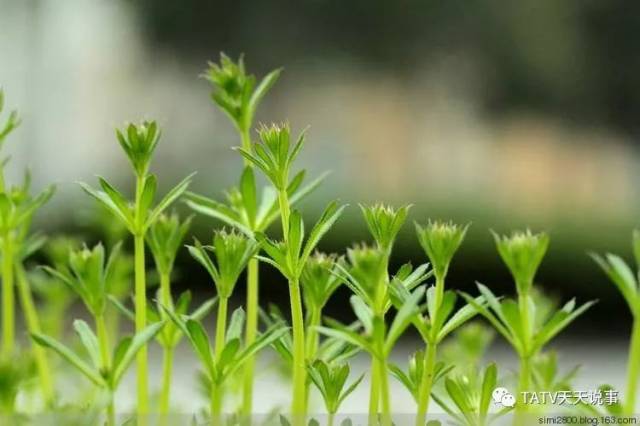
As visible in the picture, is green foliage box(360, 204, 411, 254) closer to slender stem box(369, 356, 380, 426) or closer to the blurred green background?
slender stem box(369, 356, 380, 426)

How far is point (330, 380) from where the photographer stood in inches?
11.6

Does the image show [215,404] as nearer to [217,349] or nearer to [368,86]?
[217,349]

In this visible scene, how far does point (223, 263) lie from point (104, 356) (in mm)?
46

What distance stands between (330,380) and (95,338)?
0.08 m

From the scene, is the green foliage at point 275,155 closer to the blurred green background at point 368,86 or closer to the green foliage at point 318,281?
the green foliage at point 318,281

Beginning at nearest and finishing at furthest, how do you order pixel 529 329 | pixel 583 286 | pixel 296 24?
pixel 529 329 < pixel 583 286 < pixel 296 24

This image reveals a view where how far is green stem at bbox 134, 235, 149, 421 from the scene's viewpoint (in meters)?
0.29

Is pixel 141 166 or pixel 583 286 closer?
pixel 141 166

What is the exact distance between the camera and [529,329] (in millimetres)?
274

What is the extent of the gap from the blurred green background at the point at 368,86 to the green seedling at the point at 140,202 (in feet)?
13.9

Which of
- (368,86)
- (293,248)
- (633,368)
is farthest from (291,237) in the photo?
(368,86)

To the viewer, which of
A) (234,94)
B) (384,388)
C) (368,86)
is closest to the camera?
(384,388)

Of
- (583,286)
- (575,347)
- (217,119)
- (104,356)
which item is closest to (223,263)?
(104,356)

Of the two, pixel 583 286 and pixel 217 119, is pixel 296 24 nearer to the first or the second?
pixel 217 119
